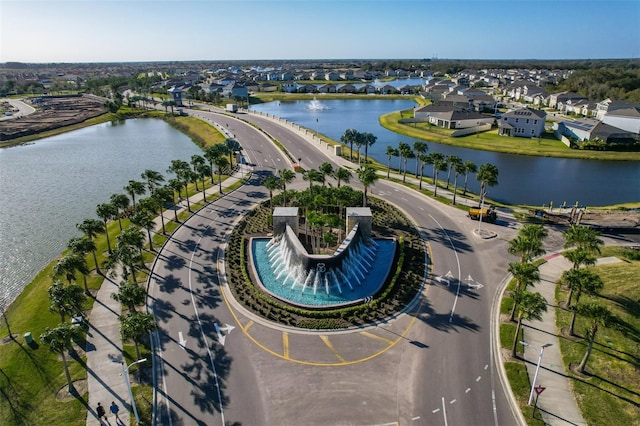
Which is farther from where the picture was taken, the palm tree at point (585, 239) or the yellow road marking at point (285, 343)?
the palm tree at point (585, 239)

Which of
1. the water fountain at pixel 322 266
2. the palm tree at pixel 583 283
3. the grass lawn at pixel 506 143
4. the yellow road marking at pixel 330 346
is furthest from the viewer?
the grass lawn at pixel 506 143

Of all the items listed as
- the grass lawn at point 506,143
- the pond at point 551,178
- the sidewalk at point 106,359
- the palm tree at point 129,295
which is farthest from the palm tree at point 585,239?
the grass lawn at point 506,143

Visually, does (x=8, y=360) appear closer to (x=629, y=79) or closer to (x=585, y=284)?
(x=585, y=284)

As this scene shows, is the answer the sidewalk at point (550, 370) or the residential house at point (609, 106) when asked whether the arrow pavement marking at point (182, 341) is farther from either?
the residential house at point (609, 106)

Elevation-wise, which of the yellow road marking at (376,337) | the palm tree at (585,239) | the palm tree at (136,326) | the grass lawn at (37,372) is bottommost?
the grass lawn at (37,372)

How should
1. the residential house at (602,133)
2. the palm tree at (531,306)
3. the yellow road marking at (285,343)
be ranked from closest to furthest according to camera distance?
the palm tree at (531,306) < the yellow road marking at (285,343) < the residential house at (602,133)

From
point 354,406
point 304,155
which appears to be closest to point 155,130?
point 304,155

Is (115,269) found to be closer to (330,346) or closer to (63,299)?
(63,299)
